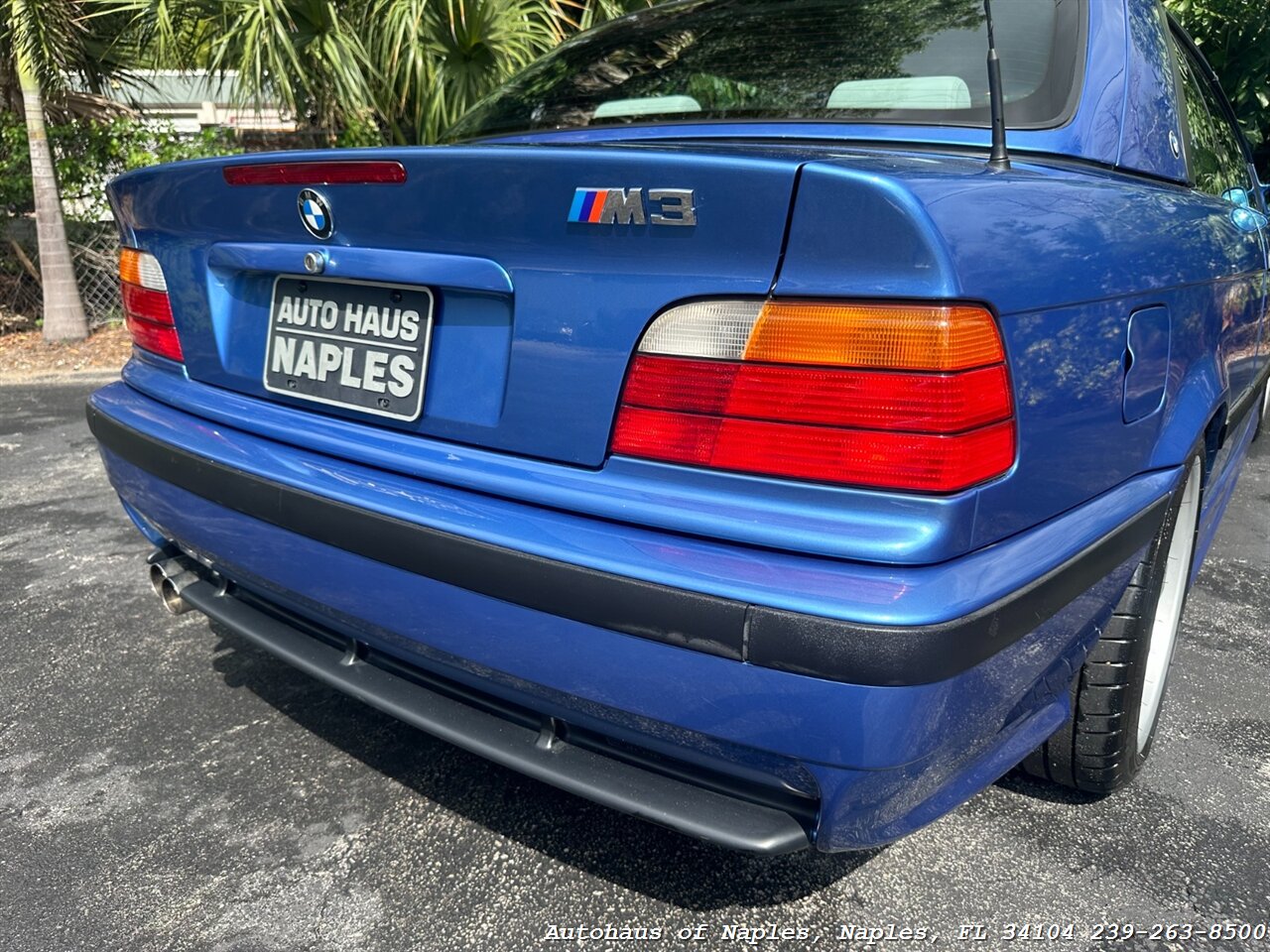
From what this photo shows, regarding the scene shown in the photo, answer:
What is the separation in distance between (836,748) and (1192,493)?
55.9 inches

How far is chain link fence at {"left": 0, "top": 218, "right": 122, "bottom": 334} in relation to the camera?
8102 mm

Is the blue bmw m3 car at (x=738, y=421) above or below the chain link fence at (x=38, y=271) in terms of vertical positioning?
above

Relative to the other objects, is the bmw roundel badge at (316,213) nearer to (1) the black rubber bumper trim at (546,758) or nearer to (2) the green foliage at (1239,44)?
(1) the black rubber bumper trim at (546,758)

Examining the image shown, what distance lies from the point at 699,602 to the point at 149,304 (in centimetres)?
151

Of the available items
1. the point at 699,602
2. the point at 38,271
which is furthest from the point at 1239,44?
the point at 38,271

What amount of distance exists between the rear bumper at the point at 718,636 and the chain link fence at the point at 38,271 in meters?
7.66

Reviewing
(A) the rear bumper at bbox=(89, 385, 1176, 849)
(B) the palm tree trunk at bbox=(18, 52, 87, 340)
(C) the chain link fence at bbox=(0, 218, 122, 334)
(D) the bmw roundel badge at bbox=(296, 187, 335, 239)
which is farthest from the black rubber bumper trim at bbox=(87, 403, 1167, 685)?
(C) the chain link fence at bbox=(0, 218, 122, 334)

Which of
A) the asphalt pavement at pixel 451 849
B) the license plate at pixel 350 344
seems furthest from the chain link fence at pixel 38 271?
the license plate at pixel 350 344

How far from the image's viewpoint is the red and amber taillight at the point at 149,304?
2.03 m

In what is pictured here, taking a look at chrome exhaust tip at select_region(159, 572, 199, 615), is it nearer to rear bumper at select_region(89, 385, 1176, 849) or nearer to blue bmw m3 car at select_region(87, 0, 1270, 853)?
blue bmw m3 car at select_region(87, 0, 1270, 853)

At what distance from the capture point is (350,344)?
1667 millimetres

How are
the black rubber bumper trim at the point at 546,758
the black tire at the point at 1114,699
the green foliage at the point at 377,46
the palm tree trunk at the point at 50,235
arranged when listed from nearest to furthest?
1. the black rubber bumper trim at the point at 546,758
2. the black tire at the point at 1114,699
3. the green foliage at the point at 377,46
4. the palm tree trunk at the point at 50,235

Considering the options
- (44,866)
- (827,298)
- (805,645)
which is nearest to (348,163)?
(827,298)

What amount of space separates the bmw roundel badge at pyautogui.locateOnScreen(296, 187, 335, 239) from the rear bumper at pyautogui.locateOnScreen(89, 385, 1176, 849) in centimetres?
39
